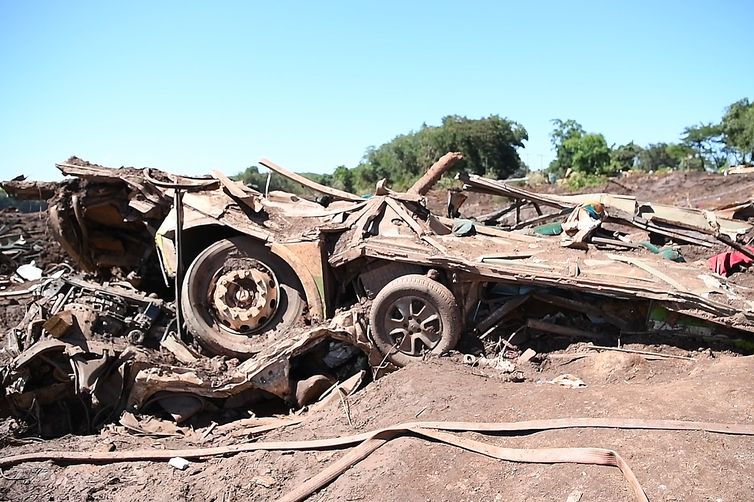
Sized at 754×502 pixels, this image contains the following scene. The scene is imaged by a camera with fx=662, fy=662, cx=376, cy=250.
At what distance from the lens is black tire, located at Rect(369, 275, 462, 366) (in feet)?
18.6

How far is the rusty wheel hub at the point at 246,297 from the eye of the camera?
6301 mm

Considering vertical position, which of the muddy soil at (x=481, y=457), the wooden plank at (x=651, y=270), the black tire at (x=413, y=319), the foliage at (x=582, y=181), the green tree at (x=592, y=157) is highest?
the green tree at (x=592, y=157)

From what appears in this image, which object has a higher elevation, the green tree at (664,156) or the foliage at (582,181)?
the green tree at (664,156)

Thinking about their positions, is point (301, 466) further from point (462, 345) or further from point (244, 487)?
point (462, 345)

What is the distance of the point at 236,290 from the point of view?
6.40 meters

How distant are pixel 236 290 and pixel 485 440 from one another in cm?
313

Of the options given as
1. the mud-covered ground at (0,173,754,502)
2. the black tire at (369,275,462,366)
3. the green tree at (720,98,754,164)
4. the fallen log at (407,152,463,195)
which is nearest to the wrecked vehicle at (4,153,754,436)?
the black tire at (369,275,462,366)

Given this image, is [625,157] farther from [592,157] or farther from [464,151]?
[464,151]

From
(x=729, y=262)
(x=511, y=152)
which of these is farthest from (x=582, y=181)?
(x=729, y=262)

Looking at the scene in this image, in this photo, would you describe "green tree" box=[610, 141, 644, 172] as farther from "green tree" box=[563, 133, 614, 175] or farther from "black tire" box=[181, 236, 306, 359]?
"black tire" box=[181, 236, 306, 359]

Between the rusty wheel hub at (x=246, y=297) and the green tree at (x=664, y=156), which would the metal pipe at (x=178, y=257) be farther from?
the green tree at (x=664, y=156)

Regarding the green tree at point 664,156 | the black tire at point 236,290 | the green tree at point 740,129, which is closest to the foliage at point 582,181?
the green tree at point 740,129

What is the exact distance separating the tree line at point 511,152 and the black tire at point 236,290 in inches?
967

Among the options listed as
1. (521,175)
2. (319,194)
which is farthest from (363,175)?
(319,194)
